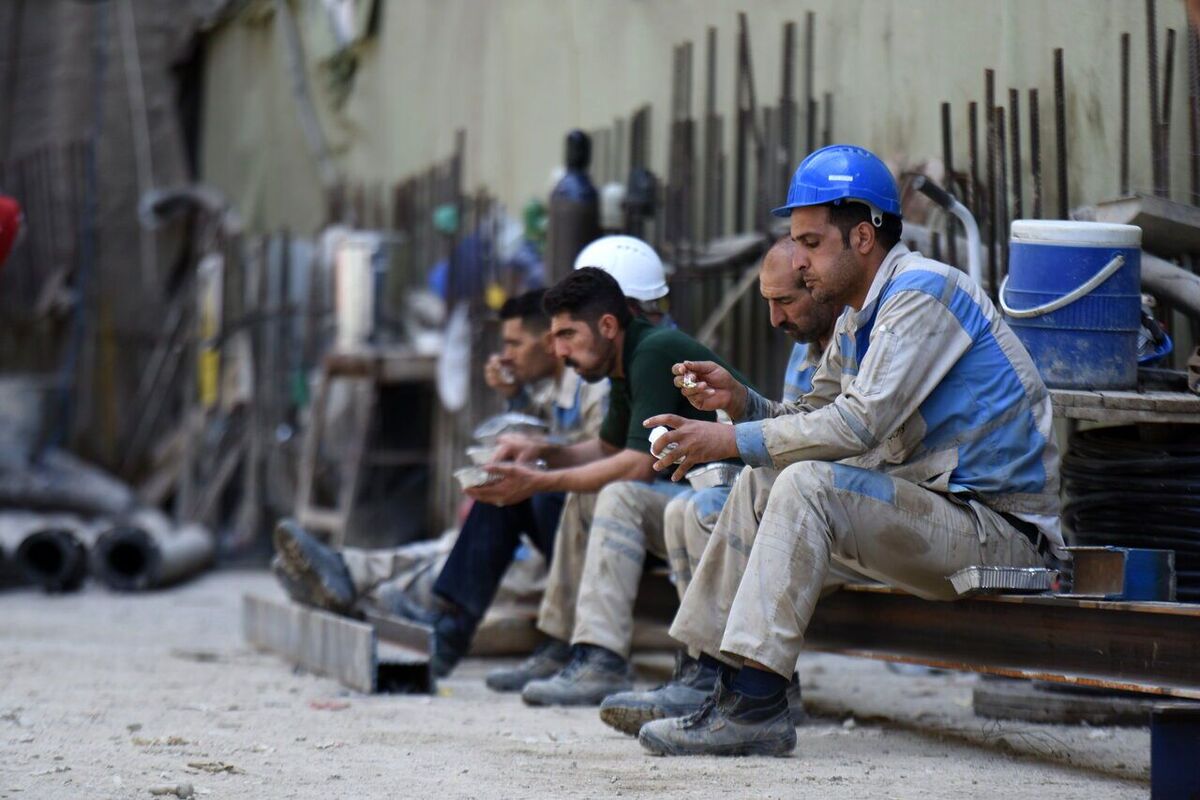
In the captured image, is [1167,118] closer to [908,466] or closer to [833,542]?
[908,466]

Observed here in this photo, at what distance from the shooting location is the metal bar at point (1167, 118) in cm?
477

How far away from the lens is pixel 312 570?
6008 millimetres

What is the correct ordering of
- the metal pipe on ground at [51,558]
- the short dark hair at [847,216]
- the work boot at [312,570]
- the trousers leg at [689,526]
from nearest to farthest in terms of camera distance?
the short dark hair at [847,216]
the trousers leg at [689,526]
the work boot at [312,570]
the metal pipe on ground at [51,558]

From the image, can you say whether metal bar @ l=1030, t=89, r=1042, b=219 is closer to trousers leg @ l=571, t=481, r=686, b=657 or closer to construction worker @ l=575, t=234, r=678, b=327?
construction worker @ l=575, t=234, r=678, b=327

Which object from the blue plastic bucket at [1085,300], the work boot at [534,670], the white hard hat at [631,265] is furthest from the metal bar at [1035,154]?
the work boot at [534,670]

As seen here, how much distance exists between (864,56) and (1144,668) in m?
3.21

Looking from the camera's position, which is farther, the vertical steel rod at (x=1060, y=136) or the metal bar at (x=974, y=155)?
the metal bar at (x=974, y=155)

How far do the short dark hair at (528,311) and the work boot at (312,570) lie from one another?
3.63 ft

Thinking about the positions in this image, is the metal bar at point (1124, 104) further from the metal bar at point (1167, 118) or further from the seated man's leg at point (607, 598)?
the seated man's leg at point (607, 598)

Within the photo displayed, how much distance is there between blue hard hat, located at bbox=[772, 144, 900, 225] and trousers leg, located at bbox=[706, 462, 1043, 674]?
2.23 ft

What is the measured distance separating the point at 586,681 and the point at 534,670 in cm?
55

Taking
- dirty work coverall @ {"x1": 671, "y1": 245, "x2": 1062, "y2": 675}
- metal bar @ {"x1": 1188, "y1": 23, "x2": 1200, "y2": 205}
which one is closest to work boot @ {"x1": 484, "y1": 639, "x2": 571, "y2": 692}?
dirty work coverall @ {"x1": 671, "y1": 245, "x2": 1062, "y2": 675}

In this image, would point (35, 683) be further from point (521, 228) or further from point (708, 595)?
point (521, 228)

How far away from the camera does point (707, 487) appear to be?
183 inches
